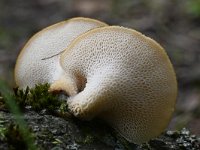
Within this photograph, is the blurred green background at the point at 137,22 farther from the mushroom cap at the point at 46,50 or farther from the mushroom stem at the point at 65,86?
the mushroom stem at the point at 65,86

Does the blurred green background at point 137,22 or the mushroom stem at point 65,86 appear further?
the blurred green background at point 137,22

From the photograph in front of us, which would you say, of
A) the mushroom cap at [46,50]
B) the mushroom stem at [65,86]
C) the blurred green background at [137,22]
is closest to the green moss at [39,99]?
the mushroom stem at [65,86]

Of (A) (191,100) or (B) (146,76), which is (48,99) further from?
(A) (191,100)

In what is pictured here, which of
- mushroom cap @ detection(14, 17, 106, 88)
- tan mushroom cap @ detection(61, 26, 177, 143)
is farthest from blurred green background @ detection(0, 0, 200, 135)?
tan mushroom cap @ detection(61, 26, 177, 143)

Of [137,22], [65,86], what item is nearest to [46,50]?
[65,86]

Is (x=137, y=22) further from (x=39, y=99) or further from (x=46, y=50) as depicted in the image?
(x=39, y=99)
